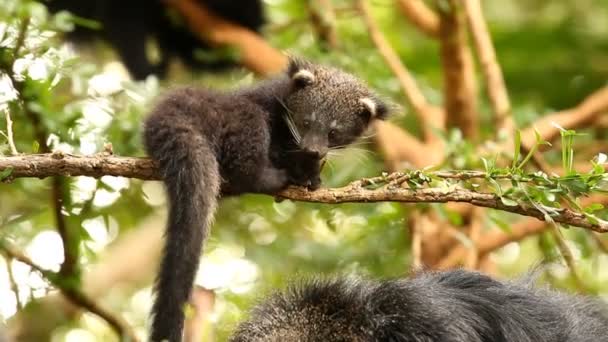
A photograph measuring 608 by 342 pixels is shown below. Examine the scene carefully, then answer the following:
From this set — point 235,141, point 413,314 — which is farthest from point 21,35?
point 413,314

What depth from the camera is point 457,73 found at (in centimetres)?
533

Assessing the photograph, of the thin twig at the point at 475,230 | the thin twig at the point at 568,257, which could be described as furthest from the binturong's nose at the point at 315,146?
the thin twig at the point at 475,230

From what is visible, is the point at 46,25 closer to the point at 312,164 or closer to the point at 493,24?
the point at 312,164

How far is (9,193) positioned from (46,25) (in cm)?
131

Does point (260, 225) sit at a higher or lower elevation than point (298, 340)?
lower

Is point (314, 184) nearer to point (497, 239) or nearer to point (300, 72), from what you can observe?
point (300, 72)

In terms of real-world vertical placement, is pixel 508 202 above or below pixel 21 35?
above

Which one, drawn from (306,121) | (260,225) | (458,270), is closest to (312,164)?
(306,121)

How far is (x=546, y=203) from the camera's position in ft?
8.98

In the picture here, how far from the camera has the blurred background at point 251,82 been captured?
12.6 ft

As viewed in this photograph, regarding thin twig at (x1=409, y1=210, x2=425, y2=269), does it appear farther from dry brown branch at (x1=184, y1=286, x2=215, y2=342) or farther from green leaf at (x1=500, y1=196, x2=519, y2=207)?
green leaf at (x1=500, y1=196, x2=519, y2=207)

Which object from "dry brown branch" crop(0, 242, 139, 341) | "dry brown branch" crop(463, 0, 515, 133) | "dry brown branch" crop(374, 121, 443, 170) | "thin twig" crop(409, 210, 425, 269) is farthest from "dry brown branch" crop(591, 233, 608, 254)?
"dry brown branch" crop(0, 242, 139, 341)

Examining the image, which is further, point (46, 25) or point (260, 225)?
point (260, 225)

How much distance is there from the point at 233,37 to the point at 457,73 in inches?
56.4
